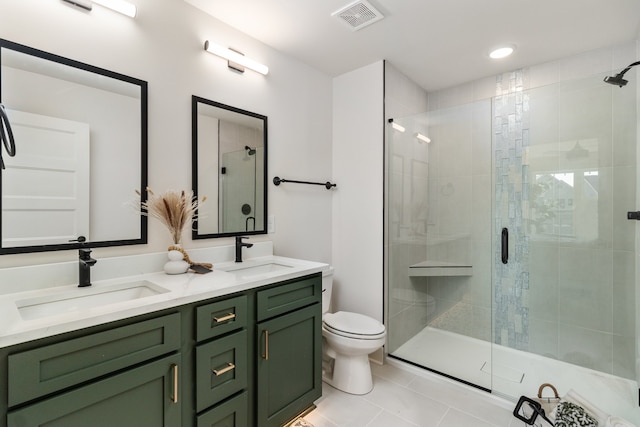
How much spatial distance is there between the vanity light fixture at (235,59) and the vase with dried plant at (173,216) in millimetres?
902

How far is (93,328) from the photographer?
100 centimetres

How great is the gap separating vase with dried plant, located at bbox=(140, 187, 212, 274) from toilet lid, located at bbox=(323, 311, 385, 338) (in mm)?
989

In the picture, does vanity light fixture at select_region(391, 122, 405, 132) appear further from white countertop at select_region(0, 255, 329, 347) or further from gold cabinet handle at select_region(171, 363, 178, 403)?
gold cabinet handle at select_region(171, 363, 178, 403)

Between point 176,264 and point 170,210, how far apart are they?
0.28 meters

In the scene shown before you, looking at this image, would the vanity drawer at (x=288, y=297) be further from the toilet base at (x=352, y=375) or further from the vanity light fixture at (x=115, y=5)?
the vanity light fixture at (x=115, y=5)

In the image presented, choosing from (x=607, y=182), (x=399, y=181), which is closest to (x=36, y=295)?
(x=399, y=181)

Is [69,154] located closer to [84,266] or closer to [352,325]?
[84,266]

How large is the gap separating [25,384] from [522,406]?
7.94ft

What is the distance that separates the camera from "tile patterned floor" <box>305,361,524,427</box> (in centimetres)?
181

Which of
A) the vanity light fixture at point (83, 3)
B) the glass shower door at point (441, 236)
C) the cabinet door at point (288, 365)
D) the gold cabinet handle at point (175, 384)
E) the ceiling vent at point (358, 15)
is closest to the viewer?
the gold cabinet handle at point (175, 384)

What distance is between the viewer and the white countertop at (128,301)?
897mm

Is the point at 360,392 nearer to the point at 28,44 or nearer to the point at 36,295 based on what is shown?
the point at 36,295

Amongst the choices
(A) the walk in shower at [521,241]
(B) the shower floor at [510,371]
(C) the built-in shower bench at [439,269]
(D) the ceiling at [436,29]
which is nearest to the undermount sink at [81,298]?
(D) the ceiling at [436,29]

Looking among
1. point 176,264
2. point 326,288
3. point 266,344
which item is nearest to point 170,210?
point 176,264
